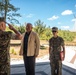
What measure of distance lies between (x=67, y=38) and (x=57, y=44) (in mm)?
44768

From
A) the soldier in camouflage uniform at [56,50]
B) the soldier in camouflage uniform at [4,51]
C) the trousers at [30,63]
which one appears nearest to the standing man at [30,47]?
the trousers at [30,63]

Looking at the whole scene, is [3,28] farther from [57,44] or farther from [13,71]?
[13,71]

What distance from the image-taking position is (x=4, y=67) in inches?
147

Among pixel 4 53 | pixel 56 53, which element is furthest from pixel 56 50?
pixel 4 53

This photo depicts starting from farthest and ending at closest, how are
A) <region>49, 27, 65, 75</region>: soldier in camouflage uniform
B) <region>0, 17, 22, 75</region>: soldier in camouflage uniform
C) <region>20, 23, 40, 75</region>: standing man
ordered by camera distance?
<region>49, 27, 65, 75</region>: soldier in camouflage uniform → <region>20, 23, 40, 75</region>: standing man → <region>0, 17, 22, 75</region>: soldier in camouflage uniform

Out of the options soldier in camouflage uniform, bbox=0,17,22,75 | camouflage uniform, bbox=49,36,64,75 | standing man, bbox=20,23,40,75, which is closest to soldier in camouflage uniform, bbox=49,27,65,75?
camouflage uniform, bbox=49,36,64,75

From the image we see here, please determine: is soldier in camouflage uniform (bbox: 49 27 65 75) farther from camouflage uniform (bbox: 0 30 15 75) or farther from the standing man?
camouflage uniform (bbox: 0 30 15 75)

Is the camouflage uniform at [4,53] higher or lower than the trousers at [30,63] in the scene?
higher

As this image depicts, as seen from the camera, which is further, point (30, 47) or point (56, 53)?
Answer: point (56, 53)

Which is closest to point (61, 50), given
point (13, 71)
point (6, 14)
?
point (13, 71)

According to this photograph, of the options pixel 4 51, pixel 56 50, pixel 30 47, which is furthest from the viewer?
pixel 56 50

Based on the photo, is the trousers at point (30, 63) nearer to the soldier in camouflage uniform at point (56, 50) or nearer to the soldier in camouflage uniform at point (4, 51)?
the soldier in camouflage uniform at point (56, 50)

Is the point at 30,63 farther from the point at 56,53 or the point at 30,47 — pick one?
the point at 56,53

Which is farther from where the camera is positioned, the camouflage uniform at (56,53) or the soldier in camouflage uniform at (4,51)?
the camouflage uniform at (56,53)
